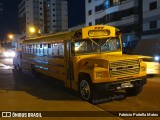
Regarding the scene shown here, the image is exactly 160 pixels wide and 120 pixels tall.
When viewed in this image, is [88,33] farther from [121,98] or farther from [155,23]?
[155,23]

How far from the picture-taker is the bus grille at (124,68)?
10.1 m

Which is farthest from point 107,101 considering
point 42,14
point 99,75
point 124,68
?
point 42,14

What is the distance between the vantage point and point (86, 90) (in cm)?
1088

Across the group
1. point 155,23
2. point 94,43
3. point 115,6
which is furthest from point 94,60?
point 115,6

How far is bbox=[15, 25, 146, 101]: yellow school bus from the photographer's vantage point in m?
10.1

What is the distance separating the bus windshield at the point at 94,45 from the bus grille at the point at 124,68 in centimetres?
171

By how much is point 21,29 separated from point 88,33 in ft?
497

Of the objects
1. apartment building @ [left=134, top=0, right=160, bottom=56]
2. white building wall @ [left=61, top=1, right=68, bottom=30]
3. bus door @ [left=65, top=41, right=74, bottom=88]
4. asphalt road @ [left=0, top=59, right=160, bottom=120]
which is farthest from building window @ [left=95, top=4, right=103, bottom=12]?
white building wall @ [left=61, top=1, right=68, bottom=30]

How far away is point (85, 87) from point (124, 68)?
163 centimetres

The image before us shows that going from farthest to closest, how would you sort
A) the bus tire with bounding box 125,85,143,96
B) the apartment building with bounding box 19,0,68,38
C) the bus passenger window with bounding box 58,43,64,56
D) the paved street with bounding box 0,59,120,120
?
the apartment building with bounding box 19,0,68,38, the bus passenger window with bounding box 58,43,64,56, the bus tire with bounding box 125,85,143,96, the paved street with bounding box 0,59,120,120

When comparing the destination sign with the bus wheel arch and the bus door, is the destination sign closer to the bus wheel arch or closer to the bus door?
the bus door

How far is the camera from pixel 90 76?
1031 centimetres

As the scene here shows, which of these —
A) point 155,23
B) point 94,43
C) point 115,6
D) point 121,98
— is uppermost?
point 115,6

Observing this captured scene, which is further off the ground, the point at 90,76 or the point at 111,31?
the point at 111,31
